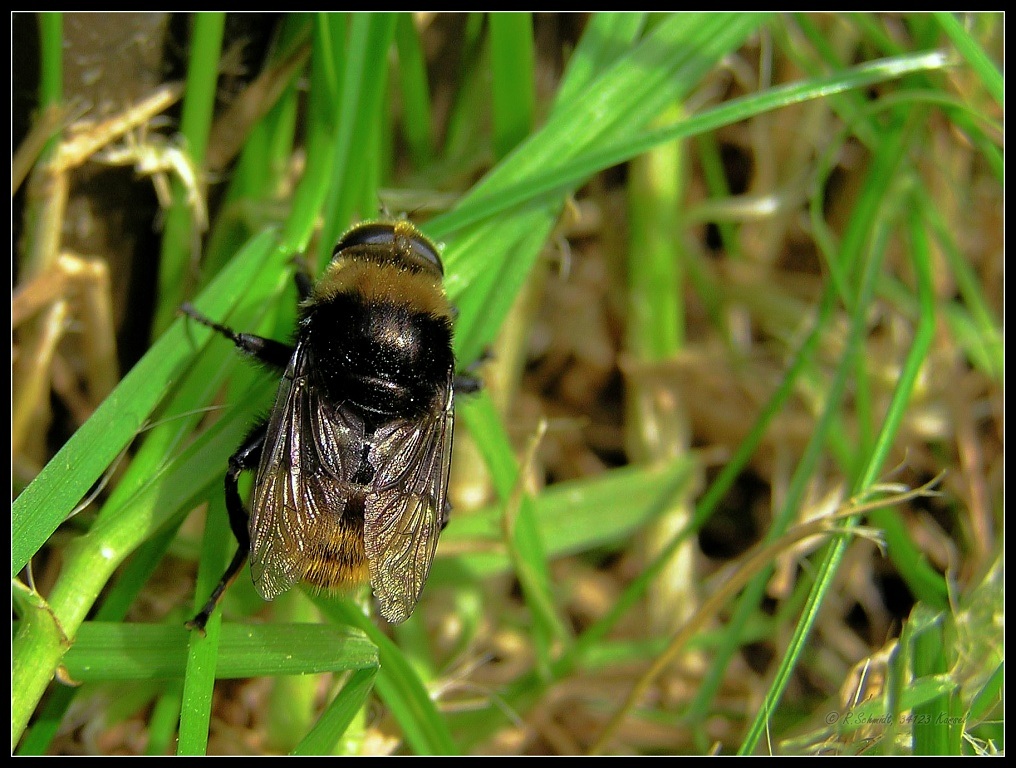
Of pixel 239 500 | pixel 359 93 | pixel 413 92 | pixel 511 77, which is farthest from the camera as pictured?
pixel 413 92

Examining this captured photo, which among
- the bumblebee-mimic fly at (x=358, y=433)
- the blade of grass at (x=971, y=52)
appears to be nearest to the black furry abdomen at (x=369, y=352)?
the bumblebee-mimic fly at (x=358, y=433)

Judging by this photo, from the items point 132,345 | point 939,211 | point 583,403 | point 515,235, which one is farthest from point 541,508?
point 939,211

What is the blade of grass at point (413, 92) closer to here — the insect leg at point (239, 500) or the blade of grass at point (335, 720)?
the insect leg at point (239, 500)

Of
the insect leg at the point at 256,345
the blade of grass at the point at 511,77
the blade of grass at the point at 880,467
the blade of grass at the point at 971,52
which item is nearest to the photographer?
the blade of grass at the point at 880,467

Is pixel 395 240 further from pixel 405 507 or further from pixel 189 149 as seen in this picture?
pixel 189 149

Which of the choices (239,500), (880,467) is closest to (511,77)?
(239,500)

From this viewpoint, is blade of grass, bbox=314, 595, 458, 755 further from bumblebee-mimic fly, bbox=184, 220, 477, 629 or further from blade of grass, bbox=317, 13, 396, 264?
blade of grass, bbox=317, 13, 396, 264

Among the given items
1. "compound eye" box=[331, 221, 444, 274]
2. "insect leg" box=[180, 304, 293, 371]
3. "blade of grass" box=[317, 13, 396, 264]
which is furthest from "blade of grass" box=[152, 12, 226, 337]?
"compound eye" box=[331, 221, 444, 274]
